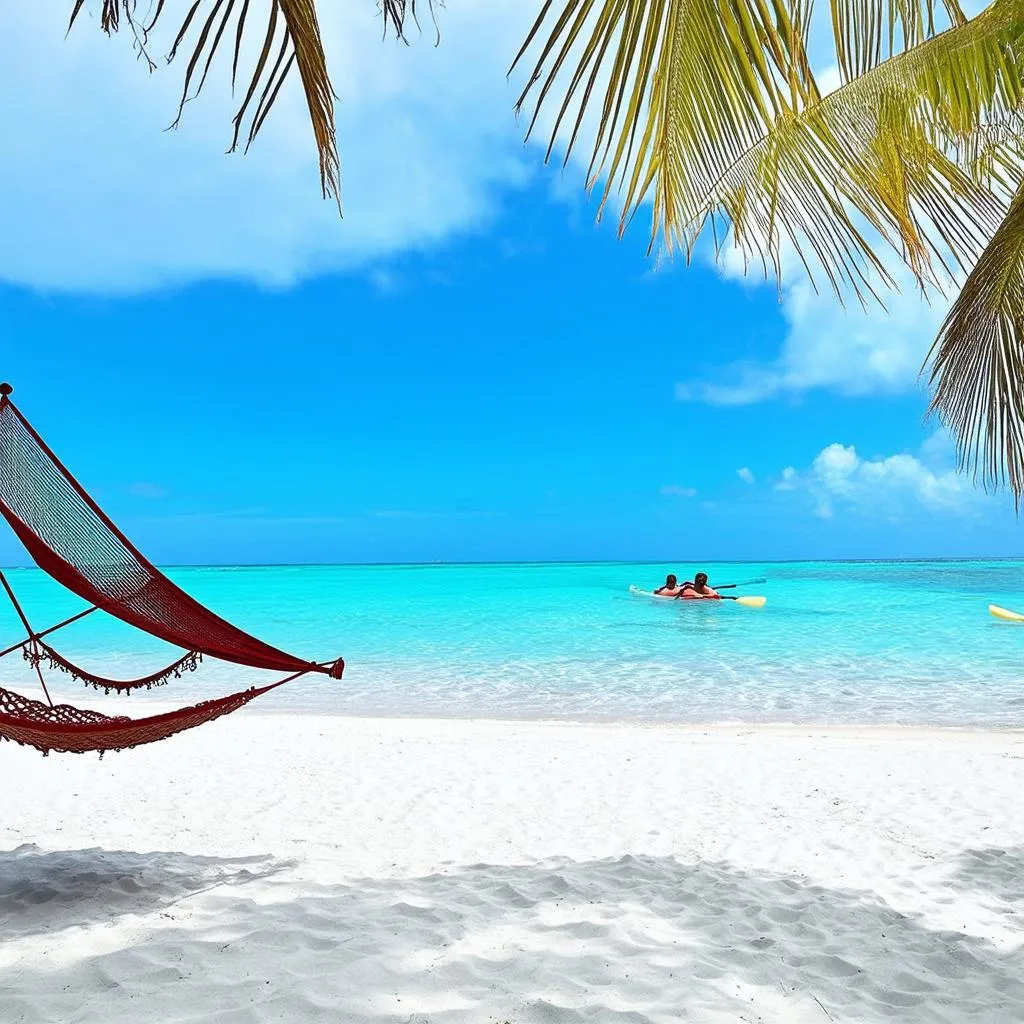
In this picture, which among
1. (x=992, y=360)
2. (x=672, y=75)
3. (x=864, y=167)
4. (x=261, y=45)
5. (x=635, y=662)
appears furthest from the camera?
(x=635, y=662)

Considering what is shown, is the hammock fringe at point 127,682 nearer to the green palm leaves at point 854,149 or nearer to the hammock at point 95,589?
the hammock at point 95,589

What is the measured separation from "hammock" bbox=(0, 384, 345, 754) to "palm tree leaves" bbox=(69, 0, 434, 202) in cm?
105

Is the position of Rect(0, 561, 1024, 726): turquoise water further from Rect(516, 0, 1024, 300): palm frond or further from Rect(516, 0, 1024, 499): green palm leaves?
Rect(516, 0, 1024, 300): palm frond

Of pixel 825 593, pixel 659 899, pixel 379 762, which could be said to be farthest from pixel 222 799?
pixel 825 593

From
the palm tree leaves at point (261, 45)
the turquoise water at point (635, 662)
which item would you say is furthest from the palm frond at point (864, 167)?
the turquoise water at point (635, 662)

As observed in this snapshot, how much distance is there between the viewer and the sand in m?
1.38

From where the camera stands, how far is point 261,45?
1.22m

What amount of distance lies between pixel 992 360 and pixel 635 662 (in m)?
4.94

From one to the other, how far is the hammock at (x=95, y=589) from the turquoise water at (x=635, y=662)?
330 cm

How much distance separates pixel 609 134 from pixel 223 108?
82 centimetres

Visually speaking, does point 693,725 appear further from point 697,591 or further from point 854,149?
point 697,591

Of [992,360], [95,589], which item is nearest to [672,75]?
[992,360]

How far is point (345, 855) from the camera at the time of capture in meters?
2.18

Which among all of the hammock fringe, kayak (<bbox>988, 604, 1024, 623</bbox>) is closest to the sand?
the hammock fringe
